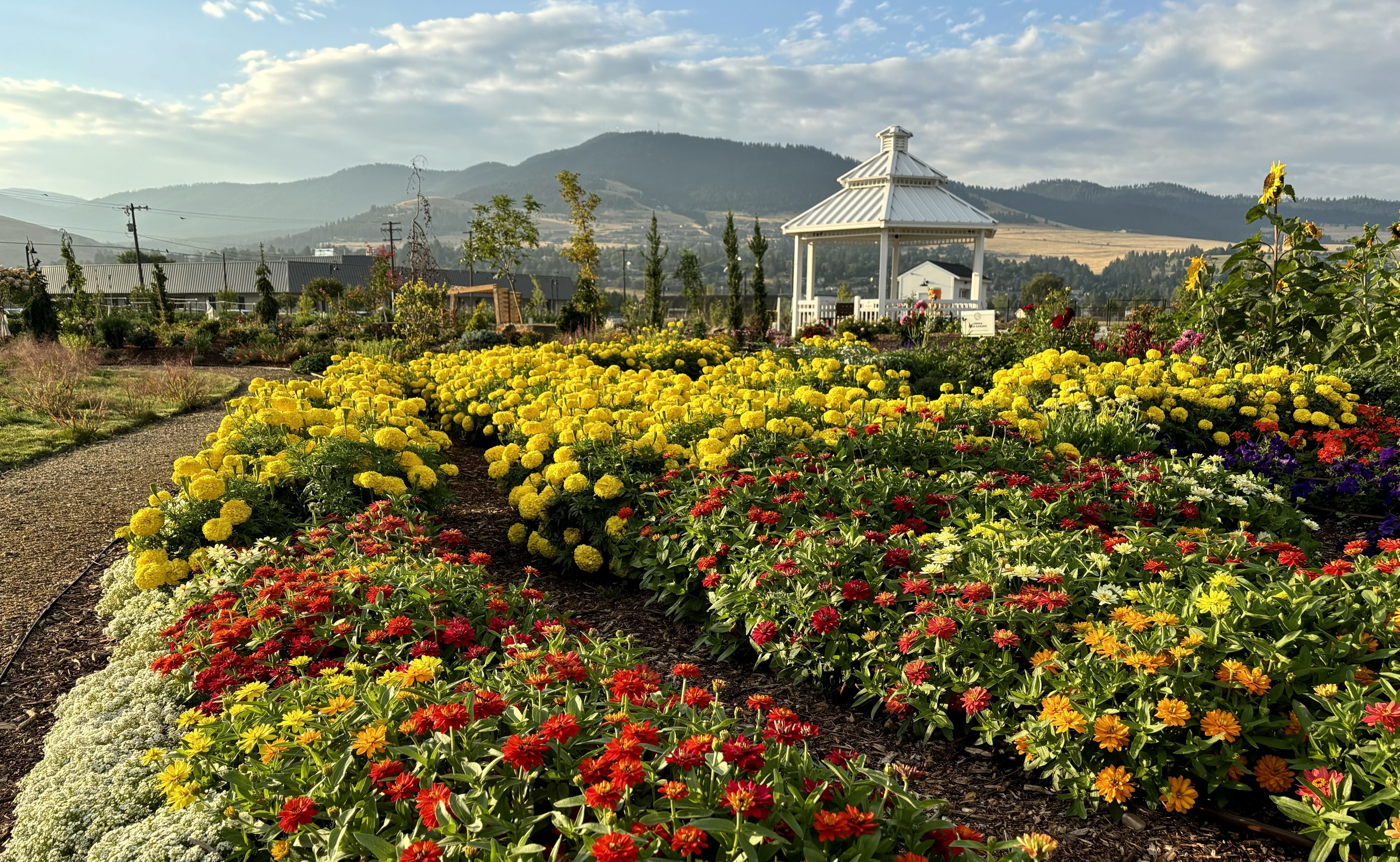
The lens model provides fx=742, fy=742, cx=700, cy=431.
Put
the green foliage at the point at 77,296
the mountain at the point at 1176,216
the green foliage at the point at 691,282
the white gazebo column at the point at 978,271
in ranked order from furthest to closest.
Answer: the mountain at the point at 1176,216
the green foliage at the point at 691,282
the green foliage at the point at 77,296
the white gazebo column at the point at 978,271

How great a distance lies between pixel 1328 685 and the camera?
200 cm

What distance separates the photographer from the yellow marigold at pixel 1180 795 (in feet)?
6.62

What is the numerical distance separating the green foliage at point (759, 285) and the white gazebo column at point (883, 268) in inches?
122

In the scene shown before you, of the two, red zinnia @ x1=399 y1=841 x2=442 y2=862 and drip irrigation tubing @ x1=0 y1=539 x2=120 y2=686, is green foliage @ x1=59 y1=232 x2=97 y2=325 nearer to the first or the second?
drip irrigation tubing @ x1=0 y1=539 x2=120 y2=686

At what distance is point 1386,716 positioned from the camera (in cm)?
179

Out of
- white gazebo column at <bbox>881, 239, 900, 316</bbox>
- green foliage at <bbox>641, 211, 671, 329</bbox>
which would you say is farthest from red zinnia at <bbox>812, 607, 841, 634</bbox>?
white gazebo column at <bbox>881, 239, 900, 316</bbox>

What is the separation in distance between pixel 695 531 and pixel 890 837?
2044mm

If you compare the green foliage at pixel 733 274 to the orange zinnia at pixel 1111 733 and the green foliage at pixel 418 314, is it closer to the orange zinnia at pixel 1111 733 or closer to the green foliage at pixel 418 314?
the green foliage at pixel 418 314

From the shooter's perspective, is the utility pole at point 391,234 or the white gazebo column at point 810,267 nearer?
the white gazebo column at point 810,267

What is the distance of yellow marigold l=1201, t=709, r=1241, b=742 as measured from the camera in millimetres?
1931

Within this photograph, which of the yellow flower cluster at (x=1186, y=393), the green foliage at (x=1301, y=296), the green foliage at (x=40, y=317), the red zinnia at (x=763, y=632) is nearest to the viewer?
the red zinnia at (x=763, y=632)

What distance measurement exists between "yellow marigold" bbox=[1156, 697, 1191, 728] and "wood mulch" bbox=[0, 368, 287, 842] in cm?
330

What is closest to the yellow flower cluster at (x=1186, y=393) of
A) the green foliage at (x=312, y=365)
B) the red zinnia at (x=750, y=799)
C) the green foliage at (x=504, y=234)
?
the red zinnia at (x=750, y=799)

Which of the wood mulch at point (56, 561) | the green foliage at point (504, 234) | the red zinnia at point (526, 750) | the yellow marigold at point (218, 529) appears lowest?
the wood mulch at point (56, 561)
